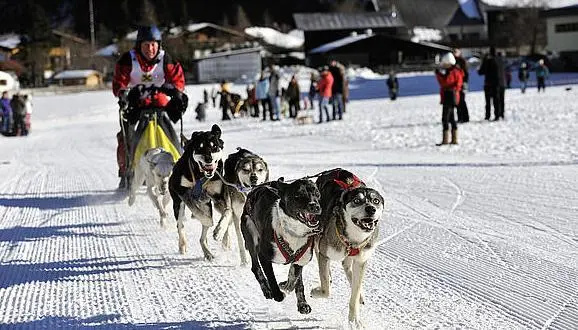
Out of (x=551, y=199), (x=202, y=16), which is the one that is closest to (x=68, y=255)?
(x=551, y=199)

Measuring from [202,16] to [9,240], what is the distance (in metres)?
99.6

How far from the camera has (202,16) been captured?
339ft

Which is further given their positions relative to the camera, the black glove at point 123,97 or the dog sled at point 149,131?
the black glove at point 123,97

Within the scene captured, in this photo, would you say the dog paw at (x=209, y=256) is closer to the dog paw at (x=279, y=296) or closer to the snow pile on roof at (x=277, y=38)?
the dog paw at (x=279, y=296)

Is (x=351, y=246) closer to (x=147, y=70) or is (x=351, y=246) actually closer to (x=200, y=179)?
(x=200, y=179)

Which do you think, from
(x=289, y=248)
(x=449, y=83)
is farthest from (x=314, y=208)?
(x=449, y=83)

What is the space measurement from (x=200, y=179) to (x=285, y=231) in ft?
6.48

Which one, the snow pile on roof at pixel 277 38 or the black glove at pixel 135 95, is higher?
the snow pile on roof at pixel 277 38

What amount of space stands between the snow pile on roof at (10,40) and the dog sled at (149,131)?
75599 mm

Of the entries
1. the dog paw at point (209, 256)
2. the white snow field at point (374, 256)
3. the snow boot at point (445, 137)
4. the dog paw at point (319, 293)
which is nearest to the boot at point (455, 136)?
the snow boot at point (445, 137)

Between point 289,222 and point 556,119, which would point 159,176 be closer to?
point 289,222

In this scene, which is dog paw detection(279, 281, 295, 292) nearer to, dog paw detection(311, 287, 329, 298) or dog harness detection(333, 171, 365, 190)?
dog paw detection(311, 287, 329, 298)

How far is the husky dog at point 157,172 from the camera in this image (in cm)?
684

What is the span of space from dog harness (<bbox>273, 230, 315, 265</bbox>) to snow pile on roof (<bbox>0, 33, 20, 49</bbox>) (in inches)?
3150
